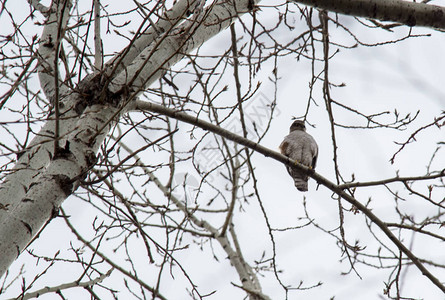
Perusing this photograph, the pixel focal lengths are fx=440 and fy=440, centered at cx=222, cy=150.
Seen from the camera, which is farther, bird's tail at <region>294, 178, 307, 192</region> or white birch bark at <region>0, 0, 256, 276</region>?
bird's tail at <region>294, 178, 307, 192</region>

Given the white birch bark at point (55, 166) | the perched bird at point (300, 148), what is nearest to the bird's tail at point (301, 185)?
the perched bird at point (300, 148)

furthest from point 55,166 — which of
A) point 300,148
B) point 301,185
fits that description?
point 300,148

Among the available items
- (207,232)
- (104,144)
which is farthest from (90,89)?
(207,232)

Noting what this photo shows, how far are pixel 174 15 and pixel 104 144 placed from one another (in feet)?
Answer: 3.90

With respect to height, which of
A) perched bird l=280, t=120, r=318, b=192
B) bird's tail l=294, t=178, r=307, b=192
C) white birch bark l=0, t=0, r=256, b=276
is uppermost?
perched bird l=280, t=120, r=318, b=192

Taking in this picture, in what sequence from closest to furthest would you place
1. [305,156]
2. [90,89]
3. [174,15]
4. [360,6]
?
[360,6] → [90,89] → [174,15] → [305,156]

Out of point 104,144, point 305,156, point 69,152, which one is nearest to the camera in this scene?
point 69,152

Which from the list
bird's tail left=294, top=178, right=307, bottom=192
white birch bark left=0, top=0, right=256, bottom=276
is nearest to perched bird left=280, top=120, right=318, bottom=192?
bird's tail left=294, top=178, right=307, bottom=192

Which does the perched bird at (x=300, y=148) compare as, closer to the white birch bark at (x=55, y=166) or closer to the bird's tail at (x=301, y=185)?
the bird's tail at (x=301, y=185)

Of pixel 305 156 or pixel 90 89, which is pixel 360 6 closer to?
pixel 90 89

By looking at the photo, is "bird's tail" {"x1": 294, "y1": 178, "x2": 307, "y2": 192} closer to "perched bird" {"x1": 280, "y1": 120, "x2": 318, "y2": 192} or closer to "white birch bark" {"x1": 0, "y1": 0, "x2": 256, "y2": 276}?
"perched bird" {"x1": 280, "y1": 120, "x2": 318, "y2": 192}

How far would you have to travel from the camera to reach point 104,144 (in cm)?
231

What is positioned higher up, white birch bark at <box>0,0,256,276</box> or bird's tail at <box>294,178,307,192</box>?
bird's tail at <box>294,178,307,192</box>

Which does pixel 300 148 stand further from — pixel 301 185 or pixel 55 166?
pixel 55 166
